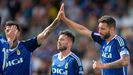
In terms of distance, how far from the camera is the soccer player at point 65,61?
13984 millimetres

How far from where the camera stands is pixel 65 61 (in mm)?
14094

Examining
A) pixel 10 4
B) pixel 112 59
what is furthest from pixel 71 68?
pixel 10 4

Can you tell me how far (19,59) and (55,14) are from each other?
792 cm

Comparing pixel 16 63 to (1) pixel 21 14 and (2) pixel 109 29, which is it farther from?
(1) pixel 21 14

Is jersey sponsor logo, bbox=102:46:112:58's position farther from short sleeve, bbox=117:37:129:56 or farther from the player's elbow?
the player's elbow

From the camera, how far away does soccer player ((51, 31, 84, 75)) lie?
14.0 m

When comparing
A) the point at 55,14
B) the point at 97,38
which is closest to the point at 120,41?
the point at 97,38

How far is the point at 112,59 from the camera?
13.8 meters

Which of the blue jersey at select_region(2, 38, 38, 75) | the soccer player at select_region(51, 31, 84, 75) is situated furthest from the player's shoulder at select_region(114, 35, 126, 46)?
the blue jersey at select_region(2, 38, 38, 75)

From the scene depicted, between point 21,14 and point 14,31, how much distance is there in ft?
26.6

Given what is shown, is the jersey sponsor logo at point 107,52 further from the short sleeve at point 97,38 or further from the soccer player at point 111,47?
the short sleeve at point 97,38

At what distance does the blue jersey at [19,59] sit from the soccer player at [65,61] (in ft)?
1.70

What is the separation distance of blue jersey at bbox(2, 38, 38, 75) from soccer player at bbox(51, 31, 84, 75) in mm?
519

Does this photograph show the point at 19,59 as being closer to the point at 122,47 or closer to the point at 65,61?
the point at 65,61
